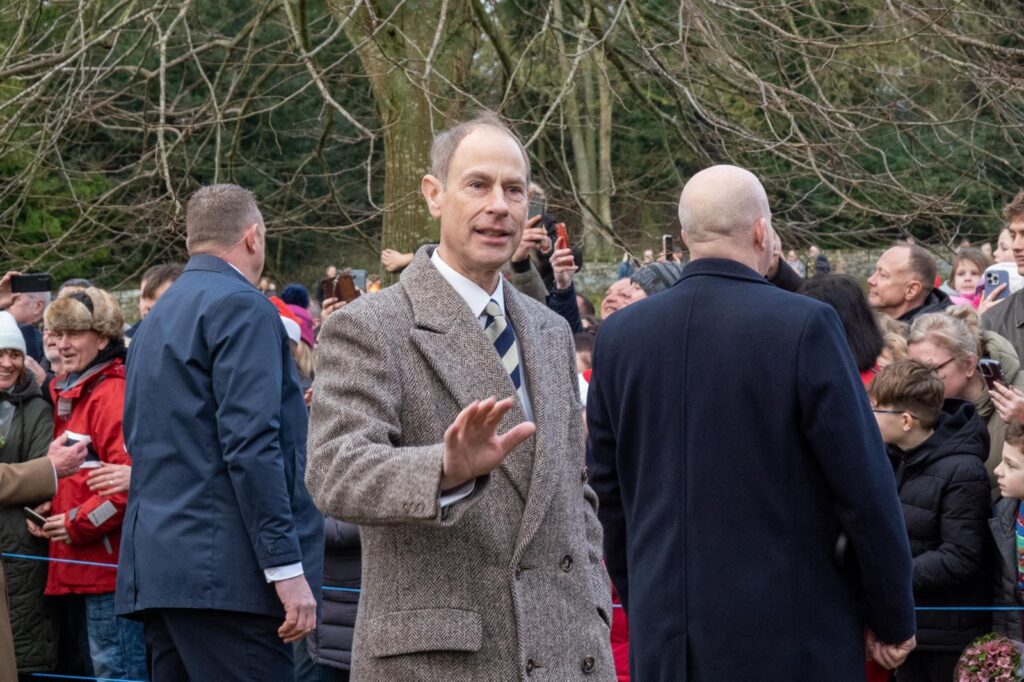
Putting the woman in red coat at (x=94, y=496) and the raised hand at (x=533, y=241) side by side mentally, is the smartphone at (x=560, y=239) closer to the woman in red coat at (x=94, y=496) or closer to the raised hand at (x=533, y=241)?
the raised hand at (x=533, y=241)

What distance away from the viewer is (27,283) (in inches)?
307

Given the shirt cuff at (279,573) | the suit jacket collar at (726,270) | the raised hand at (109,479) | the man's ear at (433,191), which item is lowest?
the shirt cuff at (279,573)

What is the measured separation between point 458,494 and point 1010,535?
2.76m

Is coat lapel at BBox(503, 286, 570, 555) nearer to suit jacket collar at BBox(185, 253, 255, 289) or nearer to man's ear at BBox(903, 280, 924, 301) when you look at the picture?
suit jacket collar at BBox(185, 253, 255, 289)

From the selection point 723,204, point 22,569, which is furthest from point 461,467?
point 22,569

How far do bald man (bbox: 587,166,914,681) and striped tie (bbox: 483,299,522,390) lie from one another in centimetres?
47

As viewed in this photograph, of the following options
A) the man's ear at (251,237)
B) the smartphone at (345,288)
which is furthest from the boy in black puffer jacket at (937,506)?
the smartphone at (345,288)

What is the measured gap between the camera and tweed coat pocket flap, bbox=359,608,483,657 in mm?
2674

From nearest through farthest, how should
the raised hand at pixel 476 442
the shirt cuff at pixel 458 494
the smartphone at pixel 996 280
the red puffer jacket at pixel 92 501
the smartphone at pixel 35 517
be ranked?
the raised hand at pixel 476 442 → the shirt cuff at pixel 458 494 → the red puffer jacket at pixel 92 501 → the smartphone at pixel 35 517 → the smartphone at pixel 996 280

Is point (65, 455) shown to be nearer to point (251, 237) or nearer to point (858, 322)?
point (251, 237)

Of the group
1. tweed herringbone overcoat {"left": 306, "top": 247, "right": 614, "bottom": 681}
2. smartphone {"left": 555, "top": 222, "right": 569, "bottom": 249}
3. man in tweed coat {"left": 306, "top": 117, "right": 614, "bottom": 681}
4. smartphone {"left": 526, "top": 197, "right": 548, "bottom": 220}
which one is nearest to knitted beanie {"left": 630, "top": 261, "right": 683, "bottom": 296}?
smartphone {"left": 555, "top": 222, "right": 569, "bottom": 249}

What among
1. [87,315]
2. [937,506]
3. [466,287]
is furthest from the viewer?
[87,315]

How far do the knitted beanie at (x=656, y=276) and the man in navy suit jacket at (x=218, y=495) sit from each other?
263 centimetres

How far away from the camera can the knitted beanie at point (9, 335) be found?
20.8 feet
